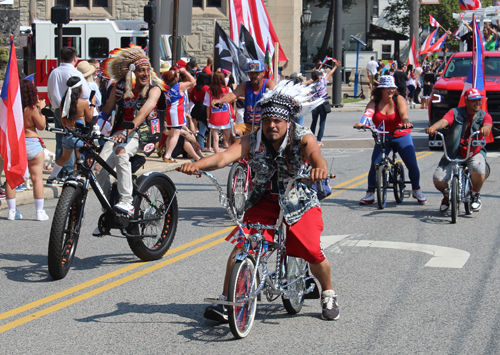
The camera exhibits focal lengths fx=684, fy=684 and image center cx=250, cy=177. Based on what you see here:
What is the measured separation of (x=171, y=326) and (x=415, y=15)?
3335cm

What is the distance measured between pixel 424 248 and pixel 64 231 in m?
3.85

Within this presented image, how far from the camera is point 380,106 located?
1009 centimetres

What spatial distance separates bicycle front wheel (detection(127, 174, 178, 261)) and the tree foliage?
6152 cm

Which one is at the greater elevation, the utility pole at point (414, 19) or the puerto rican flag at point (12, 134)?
the utility pole at point (414, 19)

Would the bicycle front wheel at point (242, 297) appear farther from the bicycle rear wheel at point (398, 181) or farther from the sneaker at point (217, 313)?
the bicycle rear wheel at point (398, 181)

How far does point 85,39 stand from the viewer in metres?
26.3

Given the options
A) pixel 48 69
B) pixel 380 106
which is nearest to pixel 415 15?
pixel 48 69

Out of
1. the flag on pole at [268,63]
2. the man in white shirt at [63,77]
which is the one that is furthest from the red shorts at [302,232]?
the flag on pole at [268,63]

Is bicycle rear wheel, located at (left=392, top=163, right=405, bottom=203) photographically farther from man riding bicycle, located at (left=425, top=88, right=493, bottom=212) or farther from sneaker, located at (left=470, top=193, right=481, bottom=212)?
sneaker, located at (left=470, top=193, right=481, bottom=212)

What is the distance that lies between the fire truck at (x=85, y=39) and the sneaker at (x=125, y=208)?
19.9 meters

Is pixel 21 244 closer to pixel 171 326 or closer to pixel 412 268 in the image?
pixel 171 326

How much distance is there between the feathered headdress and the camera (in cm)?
691

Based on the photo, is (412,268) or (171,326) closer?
(171,326)

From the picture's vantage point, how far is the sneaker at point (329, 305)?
5.10 metres
